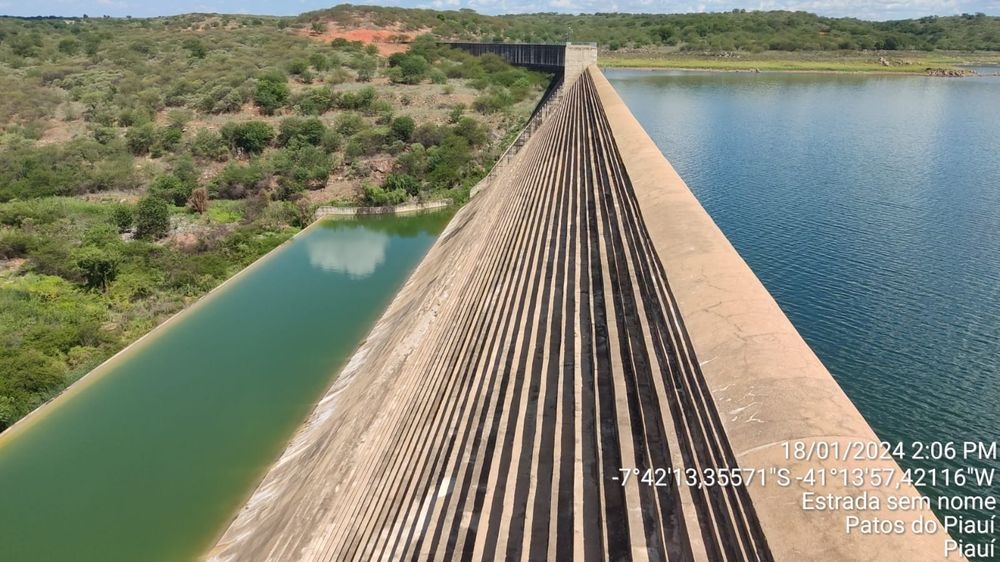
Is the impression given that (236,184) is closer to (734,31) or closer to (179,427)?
(179,427)

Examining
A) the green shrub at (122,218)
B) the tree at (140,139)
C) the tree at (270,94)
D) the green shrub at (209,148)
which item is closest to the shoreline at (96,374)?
the green shrub at (122,218)

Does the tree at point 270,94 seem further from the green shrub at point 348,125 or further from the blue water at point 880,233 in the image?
the blue water at point 880,233

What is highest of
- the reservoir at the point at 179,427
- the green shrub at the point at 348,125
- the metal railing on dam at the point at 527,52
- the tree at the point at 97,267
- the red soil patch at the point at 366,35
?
the red soil patch at the point at 366,35

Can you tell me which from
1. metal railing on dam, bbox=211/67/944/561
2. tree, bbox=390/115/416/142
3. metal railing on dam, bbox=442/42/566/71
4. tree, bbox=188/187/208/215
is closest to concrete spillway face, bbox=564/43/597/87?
metal railing on dam, bbox=442/42/566/71

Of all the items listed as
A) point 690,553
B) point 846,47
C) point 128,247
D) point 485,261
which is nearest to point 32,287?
point 128,247

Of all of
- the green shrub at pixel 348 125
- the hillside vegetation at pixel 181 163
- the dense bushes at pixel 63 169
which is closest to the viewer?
the hillside vegetation at pixel 181 163

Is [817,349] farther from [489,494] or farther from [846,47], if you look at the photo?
[846,47]

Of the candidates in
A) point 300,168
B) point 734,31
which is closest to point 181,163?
point 300,168
